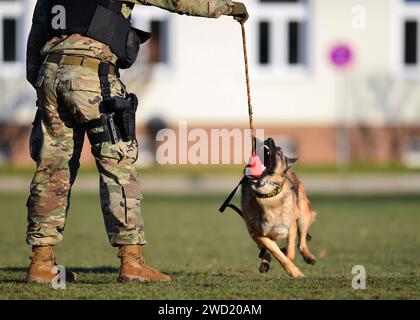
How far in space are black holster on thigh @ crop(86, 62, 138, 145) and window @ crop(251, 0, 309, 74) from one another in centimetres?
2181

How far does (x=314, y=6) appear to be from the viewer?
96.4 ft

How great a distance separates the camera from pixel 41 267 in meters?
8.21

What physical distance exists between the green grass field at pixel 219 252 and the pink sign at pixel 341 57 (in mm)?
6814

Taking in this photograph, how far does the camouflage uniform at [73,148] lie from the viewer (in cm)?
798

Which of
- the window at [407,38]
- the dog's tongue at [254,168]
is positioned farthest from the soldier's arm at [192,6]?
the window at [407,38]

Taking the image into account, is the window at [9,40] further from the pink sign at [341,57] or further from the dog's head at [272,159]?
the dog's head at [272,159]

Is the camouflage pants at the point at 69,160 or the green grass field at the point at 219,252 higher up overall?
the camouflage pants at the point at 69,160

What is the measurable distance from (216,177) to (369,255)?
46.1 feet

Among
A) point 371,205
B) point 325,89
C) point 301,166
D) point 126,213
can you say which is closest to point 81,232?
point 371,205

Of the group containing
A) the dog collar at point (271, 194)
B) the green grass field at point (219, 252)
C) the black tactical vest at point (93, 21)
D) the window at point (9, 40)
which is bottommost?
the green grass field at point (219, 252)

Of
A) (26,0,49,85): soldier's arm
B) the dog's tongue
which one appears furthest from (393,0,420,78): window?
(26,0,49,85): soldier's arm

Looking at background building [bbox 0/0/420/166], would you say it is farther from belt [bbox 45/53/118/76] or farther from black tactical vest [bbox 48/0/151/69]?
belt [bbox 45/53/118/76]

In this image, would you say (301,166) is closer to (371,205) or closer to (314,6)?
(314,6)

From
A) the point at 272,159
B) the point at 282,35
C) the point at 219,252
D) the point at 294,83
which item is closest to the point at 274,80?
the point at 294,83
